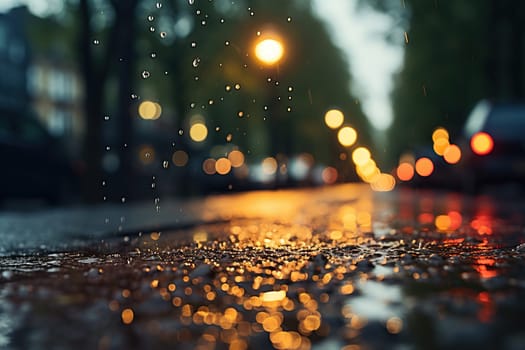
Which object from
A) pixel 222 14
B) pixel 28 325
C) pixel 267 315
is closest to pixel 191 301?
pixel 267 315

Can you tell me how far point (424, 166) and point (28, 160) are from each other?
47.3ft

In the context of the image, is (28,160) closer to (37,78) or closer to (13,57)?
(13,57)

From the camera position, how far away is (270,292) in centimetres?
402

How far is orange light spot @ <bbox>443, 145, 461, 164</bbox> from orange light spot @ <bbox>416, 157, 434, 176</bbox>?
453cm

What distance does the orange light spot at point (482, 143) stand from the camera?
14.4 metres

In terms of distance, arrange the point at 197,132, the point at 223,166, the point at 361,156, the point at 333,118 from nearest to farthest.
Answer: the point at 223,166
the point at 333,118
the point at 197,132
the point at 361,156

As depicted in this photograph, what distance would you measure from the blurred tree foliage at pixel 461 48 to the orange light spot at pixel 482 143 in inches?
306

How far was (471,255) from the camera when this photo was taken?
5.53 metres

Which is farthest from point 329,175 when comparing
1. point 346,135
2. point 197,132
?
point 197,132

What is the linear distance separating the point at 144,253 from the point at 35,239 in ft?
6.87

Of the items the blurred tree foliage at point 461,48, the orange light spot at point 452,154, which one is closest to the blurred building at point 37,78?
the orange light spot at point 452,154

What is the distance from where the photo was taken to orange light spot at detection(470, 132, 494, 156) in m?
14.4

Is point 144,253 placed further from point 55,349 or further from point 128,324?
point 55,349

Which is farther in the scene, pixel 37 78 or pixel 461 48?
pixel 37 78
